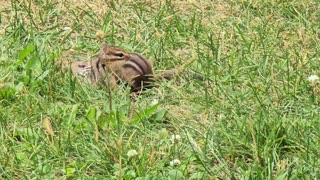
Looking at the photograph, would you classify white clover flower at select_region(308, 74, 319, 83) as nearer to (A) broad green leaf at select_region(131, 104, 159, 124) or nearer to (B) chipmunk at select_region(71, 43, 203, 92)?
(B) chipmunk at select_region(71, 43, 203, 92)

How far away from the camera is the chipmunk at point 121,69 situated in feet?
15.9

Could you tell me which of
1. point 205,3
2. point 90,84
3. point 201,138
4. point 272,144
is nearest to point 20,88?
point 90,84

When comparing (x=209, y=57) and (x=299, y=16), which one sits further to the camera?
(x=299, y=16)

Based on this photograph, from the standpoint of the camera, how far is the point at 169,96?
4816 mm

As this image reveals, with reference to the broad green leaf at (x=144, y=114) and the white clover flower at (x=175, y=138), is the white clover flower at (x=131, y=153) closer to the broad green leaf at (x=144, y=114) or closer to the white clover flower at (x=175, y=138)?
the white clover flower at (x=175, y=138)

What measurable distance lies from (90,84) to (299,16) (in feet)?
6.72

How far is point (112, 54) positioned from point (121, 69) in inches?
5.1

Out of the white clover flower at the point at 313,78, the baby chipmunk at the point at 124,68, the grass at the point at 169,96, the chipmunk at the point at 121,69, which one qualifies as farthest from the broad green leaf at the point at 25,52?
the white clover flower at the point at 313,78

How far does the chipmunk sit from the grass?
0.11m

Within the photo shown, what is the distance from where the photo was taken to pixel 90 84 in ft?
15.8

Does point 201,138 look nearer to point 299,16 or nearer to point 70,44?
point 70,44

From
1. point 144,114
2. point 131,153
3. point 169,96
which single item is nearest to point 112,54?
point 169,96

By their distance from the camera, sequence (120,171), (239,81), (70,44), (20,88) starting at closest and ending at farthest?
1. (120,171)
2. (20,88)
3. (239,81)
4. (70,44)

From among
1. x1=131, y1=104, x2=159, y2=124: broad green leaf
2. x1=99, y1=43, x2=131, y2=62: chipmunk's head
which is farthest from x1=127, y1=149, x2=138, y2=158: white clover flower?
x1=99, y1=43, x2=131, y2=62: chipmunk's head
